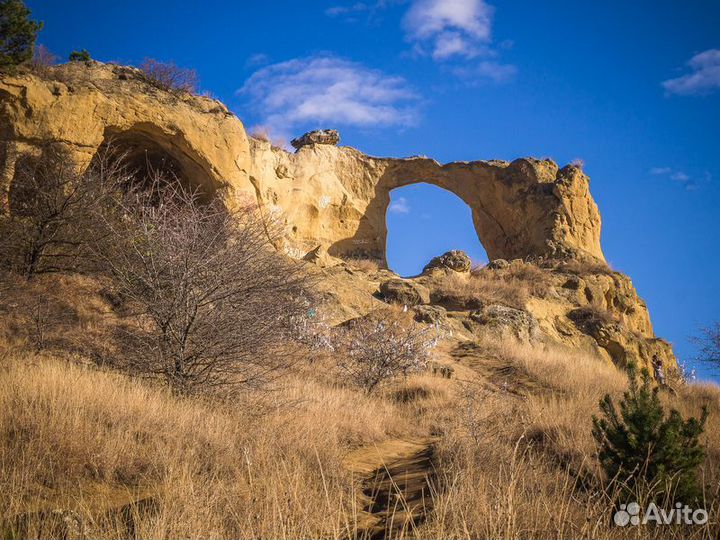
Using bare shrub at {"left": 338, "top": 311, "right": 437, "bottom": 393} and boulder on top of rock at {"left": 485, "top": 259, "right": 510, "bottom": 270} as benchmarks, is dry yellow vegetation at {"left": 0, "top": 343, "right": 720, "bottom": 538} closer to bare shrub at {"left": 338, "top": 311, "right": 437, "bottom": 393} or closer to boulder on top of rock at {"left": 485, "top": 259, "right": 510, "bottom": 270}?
bare shrub at {"left": 338, "top": 311, "right": 437, "bottom": 393}

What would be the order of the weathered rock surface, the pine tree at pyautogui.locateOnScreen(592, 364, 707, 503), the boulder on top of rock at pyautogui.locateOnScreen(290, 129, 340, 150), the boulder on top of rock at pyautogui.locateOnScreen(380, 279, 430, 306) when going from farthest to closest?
the boulder on top of rock at pyautogui.locateOnScreen(290, 129, 340, 150)
the boulder on top of rock at pyautogui.locateOnScreen(380, 279, 430, 306)
the weathered rock surface
the pine tree at pyautogui.locateOnScreen(592, 364, 707, 503)

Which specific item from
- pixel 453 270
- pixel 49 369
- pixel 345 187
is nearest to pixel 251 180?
pixel 345 187

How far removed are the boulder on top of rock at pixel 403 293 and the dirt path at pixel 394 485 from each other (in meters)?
10.9

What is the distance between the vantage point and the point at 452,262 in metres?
22.8

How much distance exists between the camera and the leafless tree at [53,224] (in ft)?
33.0

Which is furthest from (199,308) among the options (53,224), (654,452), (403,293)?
(403,293)

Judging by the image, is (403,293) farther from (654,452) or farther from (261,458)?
(261,458)

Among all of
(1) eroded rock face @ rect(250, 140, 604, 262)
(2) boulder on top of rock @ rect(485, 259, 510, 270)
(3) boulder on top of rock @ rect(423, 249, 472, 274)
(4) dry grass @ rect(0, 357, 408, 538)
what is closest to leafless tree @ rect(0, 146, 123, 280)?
(4) dry grass @ rect(0, 357, 408, 538)

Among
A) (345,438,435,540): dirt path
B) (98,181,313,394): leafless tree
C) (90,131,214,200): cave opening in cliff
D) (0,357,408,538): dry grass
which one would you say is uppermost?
(90,131,214,200): cave opening in cliff

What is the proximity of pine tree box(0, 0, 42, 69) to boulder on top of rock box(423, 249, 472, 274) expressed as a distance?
54.1ft

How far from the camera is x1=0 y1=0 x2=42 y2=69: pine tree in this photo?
11953 mm

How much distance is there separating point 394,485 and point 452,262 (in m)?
19.9

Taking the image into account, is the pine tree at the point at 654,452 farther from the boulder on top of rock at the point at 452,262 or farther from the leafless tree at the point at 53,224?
the boulder on top of rock at the point at 452,262

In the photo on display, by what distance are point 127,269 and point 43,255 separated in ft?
13.8
